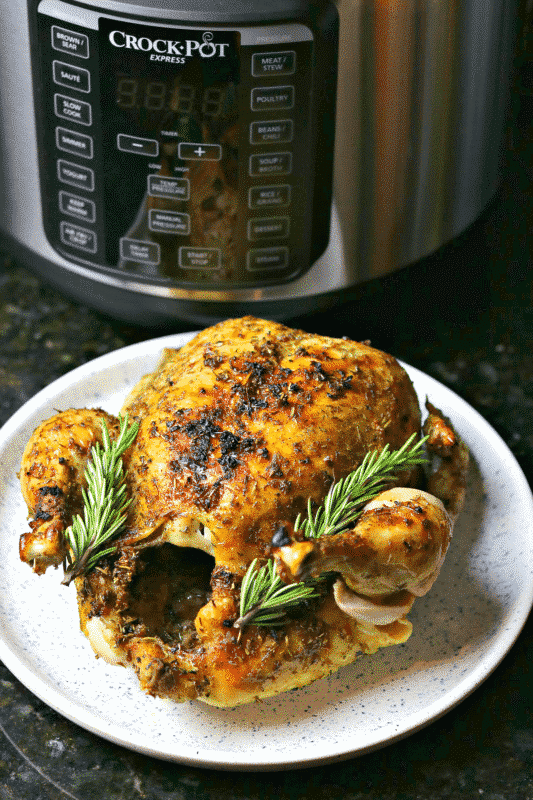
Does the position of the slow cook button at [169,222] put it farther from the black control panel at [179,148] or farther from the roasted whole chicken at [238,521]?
the roasted whole chicken at [238,521]

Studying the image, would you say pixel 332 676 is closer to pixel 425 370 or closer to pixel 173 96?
pixel 425 370

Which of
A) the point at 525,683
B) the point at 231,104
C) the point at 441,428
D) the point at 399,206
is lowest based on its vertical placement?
the point at 525,683

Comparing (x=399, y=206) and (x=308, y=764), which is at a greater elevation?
(x=399, y=206)

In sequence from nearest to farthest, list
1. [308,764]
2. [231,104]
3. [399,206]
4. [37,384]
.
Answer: [308,764], [231,104], [399,206], [37,384]

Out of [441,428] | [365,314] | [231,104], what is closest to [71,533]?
[441,428]

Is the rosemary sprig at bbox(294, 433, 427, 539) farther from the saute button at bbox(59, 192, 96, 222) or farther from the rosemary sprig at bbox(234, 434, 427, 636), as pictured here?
the saute button at bbox(59, 192, 96, 222)

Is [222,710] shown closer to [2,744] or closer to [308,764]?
[308,764]

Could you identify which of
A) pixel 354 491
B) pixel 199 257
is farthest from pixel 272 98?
pixel 354 491

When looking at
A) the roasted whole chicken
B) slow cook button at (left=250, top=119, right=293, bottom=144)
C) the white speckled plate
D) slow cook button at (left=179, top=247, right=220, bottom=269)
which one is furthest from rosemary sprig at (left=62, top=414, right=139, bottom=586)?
slow cook button at (left=250, top=119, right=293, bottom=144)
